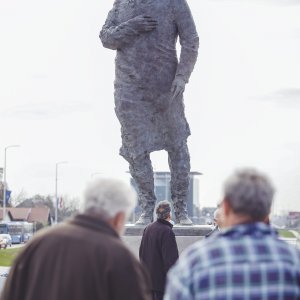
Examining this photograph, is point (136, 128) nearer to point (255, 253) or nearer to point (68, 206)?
point (255, 253)

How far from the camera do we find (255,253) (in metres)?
4.28

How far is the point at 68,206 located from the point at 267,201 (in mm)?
150589

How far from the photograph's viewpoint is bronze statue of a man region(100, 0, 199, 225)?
11.3m

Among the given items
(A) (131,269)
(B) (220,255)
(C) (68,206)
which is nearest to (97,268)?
(A) (131,269)

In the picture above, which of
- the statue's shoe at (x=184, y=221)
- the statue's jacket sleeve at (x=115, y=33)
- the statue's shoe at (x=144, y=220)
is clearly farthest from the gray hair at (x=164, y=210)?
the statue's jacket sleeve at (x=115, y=33)

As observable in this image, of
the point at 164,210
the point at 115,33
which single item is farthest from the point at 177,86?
the point at 164,210

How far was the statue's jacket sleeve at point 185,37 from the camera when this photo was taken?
37.2 ft

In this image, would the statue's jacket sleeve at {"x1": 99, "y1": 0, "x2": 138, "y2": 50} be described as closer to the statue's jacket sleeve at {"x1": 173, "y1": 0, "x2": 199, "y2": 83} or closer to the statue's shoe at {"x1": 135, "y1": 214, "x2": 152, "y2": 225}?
the statue's jacket sleeve at {"x1": 173, "y1": 0, "x2": 199, "y2": 83}

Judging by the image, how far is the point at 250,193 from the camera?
4402 millimetres

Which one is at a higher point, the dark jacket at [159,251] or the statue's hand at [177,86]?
the statue's hand at [177,86]

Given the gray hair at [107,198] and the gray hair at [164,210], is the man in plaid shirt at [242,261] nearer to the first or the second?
the gray hair at [107,198]

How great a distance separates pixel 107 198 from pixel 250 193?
30.7 inches

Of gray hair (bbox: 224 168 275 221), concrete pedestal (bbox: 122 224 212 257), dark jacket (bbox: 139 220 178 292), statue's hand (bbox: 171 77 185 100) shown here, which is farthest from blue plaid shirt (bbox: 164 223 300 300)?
statue's hand (bbox: 171 77 185 100)

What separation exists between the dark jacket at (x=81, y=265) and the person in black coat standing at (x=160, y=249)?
4703 millimetres
